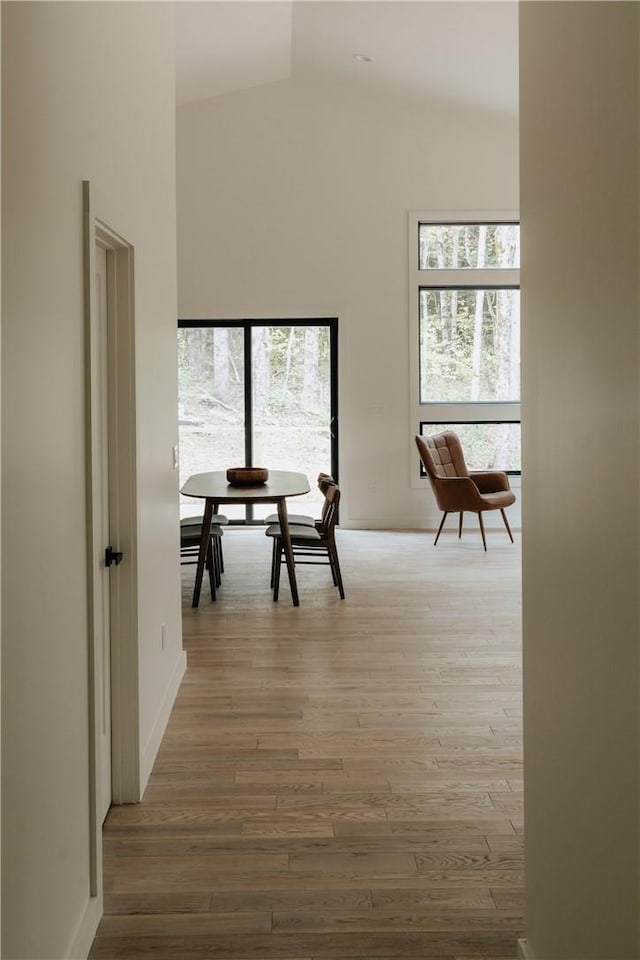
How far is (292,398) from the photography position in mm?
9352

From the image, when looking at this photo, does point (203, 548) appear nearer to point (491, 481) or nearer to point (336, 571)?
point (336, 571)

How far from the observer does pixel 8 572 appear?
171 centimetres

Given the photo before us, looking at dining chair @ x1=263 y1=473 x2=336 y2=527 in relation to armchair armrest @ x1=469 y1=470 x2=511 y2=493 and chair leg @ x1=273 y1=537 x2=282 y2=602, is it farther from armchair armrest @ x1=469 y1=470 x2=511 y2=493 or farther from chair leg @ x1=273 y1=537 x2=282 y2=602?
armchair armrest @ x1=469 y1=470 x2=511 y2=493

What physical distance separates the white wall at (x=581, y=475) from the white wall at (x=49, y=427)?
3.57ft

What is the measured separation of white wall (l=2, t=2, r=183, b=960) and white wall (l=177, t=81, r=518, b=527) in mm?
6072

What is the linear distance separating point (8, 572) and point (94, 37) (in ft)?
5.49

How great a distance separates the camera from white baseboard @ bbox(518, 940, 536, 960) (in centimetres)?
213

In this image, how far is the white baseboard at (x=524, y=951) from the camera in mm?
2129

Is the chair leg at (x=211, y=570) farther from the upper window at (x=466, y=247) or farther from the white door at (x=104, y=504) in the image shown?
the upper window at (x=466, y=247)

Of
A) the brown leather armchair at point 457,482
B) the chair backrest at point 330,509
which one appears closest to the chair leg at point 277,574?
the chair backrest at point 330,509

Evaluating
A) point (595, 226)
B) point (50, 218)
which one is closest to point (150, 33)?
point (50, 218)

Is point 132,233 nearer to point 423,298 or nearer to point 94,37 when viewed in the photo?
point 94,37

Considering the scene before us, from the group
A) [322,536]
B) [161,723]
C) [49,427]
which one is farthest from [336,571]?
[49,427]

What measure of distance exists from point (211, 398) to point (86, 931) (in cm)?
743
